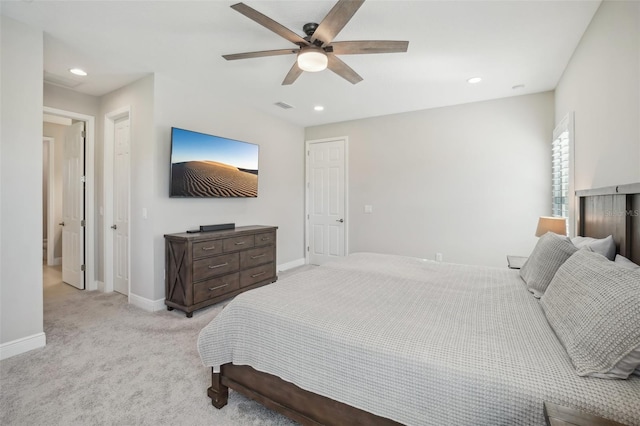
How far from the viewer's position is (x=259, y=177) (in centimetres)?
463

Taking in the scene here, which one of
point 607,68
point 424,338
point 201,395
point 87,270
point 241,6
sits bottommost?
point 201,395

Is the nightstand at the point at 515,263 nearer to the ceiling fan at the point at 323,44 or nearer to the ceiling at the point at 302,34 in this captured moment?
the ceiling at the point at 302,34

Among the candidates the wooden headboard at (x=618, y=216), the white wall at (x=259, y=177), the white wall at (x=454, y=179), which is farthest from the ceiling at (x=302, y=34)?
the wooden headboard at (x=618, y=216)

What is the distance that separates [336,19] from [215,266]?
2.70 m

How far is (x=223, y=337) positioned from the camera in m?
1.67

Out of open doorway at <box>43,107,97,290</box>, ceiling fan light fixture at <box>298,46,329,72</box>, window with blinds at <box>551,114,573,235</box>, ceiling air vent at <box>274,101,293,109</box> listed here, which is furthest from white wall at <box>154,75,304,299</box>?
window with blinds at <box>551,114,573,235</box>

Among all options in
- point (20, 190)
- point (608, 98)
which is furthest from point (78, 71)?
point (608, 98)

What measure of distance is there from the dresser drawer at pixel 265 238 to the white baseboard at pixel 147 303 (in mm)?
1304

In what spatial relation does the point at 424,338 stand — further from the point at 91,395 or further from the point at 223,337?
the point at 91,395

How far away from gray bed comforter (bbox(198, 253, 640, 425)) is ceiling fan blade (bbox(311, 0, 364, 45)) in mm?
1767

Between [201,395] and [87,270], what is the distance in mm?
3207

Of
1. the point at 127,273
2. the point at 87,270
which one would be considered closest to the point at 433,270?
the point at 127,273

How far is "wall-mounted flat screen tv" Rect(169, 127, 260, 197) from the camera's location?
10.9 feet

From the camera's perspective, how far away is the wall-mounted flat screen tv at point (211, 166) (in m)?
3.31
